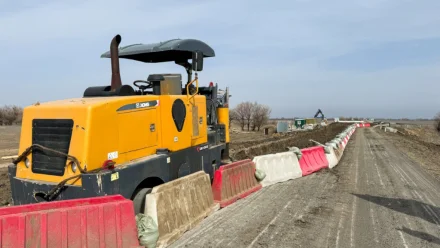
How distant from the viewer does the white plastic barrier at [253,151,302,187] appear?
8898 millimetres

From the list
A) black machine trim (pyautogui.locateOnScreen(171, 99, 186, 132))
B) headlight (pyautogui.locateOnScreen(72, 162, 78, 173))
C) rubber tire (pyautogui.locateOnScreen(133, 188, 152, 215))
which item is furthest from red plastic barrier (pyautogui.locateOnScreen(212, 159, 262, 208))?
headlight (pyautogui.locateOnScreen(72, 162, 78, 173))

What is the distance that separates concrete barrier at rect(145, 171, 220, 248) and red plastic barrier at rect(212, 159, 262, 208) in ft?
1.40

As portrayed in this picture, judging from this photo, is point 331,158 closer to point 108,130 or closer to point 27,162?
point 108,130

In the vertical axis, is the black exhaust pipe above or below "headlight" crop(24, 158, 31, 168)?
above

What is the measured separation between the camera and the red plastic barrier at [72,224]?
338 cm

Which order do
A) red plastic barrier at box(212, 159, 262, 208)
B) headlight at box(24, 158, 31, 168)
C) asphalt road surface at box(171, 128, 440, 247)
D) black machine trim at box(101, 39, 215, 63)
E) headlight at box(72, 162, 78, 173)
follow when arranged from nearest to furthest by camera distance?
headlight at box(72, 162, 78, 173) → headlight at box(24, 158, 31, 168) → asphalt road surface at box(171, 128, 440, 247) → black machine trim at box(101, 39, 215, 63) → red plastic barrier at box(212, 159, 262, 208)

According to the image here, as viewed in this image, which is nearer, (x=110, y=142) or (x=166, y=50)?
(x=110, y=142)

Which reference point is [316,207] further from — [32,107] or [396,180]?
[32,107]

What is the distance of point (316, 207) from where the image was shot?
6.86 metres

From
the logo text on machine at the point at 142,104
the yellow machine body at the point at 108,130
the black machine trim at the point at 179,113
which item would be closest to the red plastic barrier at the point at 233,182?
the yellow machine body at the point at 108,130

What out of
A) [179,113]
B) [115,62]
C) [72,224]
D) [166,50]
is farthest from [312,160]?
[72,224]

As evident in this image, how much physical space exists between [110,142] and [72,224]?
1199mm

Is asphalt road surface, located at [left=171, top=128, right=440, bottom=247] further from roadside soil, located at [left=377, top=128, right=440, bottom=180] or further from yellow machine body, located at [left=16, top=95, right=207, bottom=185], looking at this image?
roadside soil, located at [left=377, top=128, right=440, bottom=180]

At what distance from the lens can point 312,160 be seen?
37.0 feet
